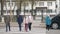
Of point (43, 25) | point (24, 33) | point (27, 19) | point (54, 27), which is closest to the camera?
point (24, 33)

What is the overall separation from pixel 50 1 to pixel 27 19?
4856 cm

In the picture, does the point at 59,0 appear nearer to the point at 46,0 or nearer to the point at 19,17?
the point at 46,0

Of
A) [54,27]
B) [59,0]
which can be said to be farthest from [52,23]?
[59,0]

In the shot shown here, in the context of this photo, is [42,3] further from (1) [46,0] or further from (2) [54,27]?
(2) [54,27]

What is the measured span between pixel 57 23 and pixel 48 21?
2939 mm

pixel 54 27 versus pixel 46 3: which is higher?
pixel 46 3

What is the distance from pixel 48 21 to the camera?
20797 millimetres

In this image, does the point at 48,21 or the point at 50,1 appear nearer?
the point at 48,21

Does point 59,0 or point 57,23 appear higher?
point 59,0

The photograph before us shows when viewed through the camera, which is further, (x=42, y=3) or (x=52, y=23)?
(x=42, y=3)

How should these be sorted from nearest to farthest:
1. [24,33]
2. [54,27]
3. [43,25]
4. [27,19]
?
[24,33] → [27,19] → [54,27] → [43,25]

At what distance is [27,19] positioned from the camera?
20609mm

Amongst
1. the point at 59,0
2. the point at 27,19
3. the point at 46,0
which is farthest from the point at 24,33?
the point at 46,0

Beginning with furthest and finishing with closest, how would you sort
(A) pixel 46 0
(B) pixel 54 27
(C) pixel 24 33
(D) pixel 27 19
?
(A) pixel 46 0 → (B) pixel 54 27 → (D) pixel 27 19 → (C) pixel 24 33
